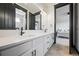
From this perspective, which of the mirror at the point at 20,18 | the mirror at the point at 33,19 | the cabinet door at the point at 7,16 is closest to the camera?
the cabinet door at the point at 7,16

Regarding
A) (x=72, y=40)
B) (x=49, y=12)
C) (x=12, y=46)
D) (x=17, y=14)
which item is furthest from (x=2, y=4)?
(x=72, y=40)

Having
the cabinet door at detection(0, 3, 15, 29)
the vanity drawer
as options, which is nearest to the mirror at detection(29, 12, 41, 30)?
the cabinet door at detection(0, 3, 15, 29)

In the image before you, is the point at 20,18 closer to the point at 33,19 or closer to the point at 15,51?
the point at 33,19

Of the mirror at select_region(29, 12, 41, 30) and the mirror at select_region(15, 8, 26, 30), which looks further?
the mirror at select_region(29, 12, 41, 30)

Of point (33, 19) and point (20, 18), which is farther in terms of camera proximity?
point (33, 19)

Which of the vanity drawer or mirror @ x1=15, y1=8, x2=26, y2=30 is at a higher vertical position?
mirror @ x1=15, y1=8, x2=26, y2=30

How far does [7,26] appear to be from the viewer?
4.19ft

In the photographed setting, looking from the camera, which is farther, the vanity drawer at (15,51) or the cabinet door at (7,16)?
the cabinet door at (7,16)

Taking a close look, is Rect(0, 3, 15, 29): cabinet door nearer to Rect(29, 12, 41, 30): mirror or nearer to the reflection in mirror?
the reflection in mirror

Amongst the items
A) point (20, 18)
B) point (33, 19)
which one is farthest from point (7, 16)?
point (33, 19)

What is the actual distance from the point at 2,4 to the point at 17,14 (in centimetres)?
30

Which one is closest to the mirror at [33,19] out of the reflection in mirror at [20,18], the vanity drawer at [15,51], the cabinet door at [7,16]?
the reflection in mirror at [20,18]

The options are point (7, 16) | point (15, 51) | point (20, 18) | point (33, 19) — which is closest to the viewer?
point (15, 51)

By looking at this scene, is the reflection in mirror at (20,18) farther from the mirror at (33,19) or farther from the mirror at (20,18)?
the mirror at (33,19)
